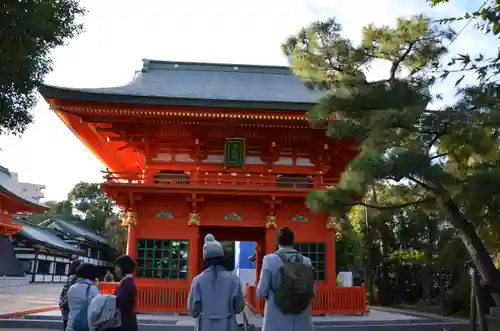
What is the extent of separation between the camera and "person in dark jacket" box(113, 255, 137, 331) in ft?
14.3

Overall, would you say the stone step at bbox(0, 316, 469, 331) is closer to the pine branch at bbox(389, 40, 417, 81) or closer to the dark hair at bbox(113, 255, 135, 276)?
the pine branch at bbox(389, 40, 417, 81)

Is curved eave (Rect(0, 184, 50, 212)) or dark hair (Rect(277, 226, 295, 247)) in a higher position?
curved eave (Rect(0, 184, 50, 212))

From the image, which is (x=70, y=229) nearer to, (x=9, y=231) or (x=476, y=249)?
(x=9, y=231)

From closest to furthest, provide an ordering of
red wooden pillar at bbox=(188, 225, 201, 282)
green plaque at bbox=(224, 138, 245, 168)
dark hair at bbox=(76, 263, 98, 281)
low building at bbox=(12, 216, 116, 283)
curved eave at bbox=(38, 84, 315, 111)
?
dark hair at bbox=(76, 263, 98, 281) < curved eave at bbox=(38, 84, 315, 111) < red wooden pillar at bbox=(188, 225, 201, 282) < green plaque at bbox=(224, 138, 245, 168) < low building at bbox=(12, 216, 116, 283)

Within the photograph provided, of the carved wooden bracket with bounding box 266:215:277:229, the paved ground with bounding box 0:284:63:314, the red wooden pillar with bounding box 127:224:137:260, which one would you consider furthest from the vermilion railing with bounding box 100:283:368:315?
the paved ground with bounding box 0:284:63:314

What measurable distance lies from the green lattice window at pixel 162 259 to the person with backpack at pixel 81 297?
8.41m

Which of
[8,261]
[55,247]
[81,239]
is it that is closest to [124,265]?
[8,261]

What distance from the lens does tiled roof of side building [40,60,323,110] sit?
12742 millimetres

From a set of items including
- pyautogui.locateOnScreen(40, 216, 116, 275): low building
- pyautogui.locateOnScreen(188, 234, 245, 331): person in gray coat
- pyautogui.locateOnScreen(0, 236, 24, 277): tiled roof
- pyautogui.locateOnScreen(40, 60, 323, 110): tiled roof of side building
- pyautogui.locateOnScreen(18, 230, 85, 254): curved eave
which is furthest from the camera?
pyautogui.locateOnScreen(40, 216, 116, 275): low building

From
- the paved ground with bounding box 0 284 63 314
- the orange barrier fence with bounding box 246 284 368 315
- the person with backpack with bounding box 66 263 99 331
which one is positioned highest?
the person with backpack with bounding box 66 263 99 331

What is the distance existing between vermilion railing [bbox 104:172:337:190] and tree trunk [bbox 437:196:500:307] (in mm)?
5498

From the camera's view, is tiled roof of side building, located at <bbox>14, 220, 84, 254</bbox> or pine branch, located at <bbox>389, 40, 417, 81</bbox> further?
tiled roof of side building, located at <bbox>14, 220, 84, 254</bbox>

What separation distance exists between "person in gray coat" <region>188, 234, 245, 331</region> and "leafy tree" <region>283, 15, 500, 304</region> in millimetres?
4349

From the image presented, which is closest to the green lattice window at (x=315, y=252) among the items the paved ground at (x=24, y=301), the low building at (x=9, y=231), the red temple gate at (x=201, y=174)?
the red temple gate at (x=201, y=174)
